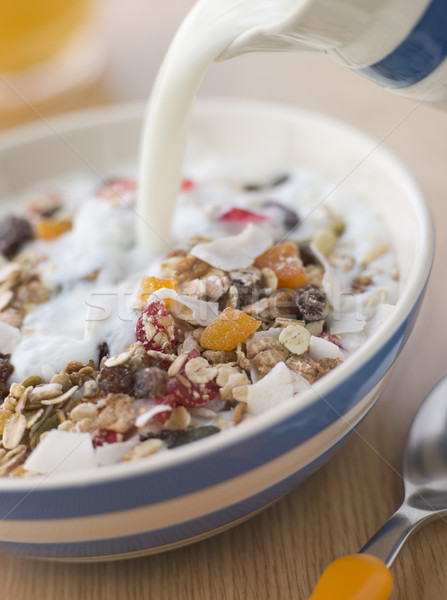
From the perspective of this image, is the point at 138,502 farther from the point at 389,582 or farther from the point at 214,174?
the point at 214,174

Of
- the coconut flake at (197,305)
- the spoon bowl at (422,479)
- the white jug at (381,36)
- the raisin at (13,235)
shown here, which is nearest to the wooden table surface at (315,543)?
the spoon bowl at (422,479)

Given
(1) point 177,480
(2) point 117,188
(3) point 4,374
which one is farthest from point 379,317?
(2) point 117,188

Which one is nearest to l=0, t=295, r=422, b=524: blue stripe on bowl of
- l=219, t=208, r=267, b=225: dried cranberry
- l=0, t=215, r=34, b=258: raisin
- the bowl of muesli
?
the bowl of muesli

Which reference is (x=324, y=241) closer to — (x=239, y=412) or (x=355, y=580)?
(x=239, y=412)

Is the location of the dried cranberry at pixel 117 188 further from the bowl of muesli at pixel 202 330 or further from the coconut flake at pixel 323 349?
the coconut flake at pixel 323 349

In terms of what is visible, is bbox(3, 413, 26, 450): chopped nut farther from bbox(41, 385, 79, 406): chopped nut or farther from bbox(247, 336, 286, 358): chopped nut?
bbox(247, 336, 286, 358): chopped nut

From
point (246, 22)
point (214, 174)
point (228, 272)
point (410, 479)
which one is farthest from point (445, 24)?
point (214, 174)
